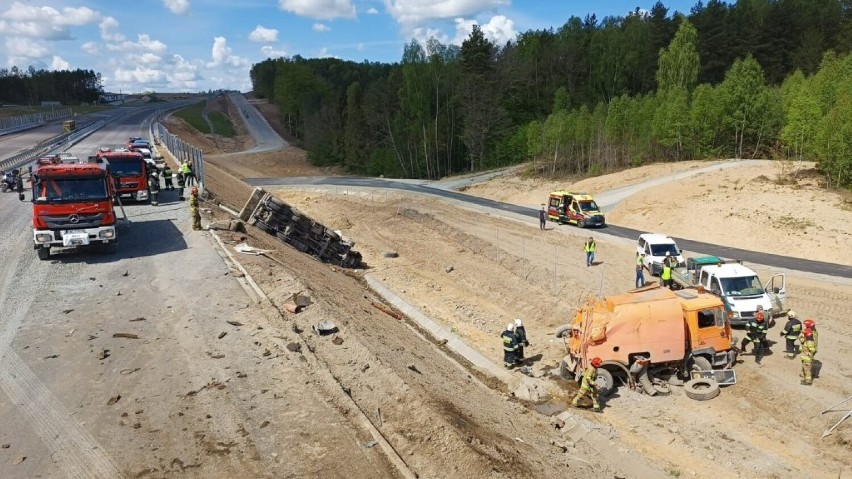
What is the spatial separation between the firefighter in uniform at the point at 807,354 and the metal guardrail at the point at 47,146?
4748cm

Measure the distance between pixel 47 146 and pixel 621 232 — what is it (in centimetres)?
5089

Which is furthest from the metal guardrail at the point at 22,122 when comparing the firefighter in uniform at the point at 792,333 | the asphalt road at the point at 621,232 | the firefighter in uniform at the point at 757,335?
the firefighter in uniform at the point at 792,333

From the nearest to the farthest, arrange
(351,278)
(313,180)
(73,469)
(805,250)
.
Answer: (73,469), (351,278), (805,250), (313,180)

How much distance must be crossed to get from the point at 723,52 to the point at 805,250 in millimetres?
55080

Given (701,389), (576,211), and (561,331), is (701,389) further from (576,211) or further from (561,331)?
(576,211)

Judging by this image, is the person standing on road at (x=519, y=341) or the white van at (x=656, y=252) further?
the white van at (x=656, y=252)

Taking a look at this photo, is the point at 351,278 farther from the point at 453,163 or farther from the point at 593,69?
the point at 593,69

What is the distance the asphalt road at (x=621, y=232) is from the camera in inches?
1060

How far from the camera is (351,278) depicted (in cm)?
2670

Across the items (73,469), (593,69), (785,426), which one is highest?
(593,69)

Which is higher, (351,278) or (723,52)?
(723,52)

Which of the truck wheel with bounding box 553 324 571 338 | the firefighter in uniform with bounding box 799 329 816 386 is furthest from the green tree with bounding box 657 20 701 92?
the firefighter in uniform with bounding box 799 329 816 386

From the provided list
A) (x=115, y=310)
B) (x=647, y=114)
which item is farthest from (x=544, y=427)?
(x=647, y=114)

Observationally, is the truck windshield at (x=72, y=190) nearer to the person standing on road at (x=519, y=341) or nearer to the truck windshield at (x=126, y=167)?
the truck windshield at (x=126, y=167)
